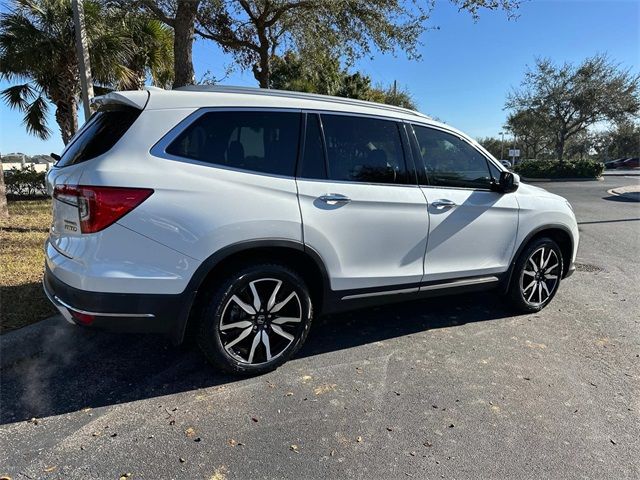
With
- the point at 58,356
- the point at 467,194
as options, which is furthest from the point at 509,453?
the point at 58,356

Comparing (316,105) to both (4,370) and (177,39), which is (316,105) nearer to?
(4,370)

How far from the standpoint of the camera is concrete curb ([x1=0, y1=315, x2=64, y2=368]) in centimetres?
357

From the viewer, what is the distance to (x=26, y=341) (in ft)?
12.3

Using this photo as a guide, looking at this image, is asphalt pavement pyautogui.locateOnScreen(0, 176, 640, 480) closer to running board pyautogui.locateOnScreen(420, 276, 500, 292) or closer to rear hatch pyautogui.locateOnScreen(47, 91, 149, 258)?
running board pyautogui.locateOnScreen(420, 276, 500, 292)

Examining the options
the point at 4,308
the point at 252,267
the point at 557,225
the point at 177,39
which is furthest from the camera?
the point at 177,39

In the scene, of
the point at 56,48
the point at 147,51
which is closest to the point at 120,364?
the point at 56,48

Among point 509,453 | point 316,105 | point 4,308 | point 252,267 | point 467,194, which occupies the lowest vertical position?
point 509,453

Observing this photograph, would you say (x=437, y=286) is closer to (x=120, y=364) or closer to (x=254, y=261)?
(x=254, y=261)

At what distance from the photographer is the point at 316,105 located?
142 inches

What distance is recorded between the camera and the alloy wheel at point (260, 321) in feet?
10.8

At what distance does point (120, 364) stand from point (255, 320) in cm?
112

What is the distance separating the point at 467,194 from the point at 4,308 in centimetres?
427

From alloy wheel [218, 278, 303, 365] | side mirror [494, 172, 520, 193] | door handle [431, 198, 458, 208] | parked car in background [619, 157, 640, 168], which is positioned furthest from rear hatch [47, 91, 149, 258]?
parked car in background [619, 157, 640, 168]

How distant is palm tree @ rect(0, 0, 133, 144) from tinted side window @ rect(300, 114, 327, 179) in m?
9.81
